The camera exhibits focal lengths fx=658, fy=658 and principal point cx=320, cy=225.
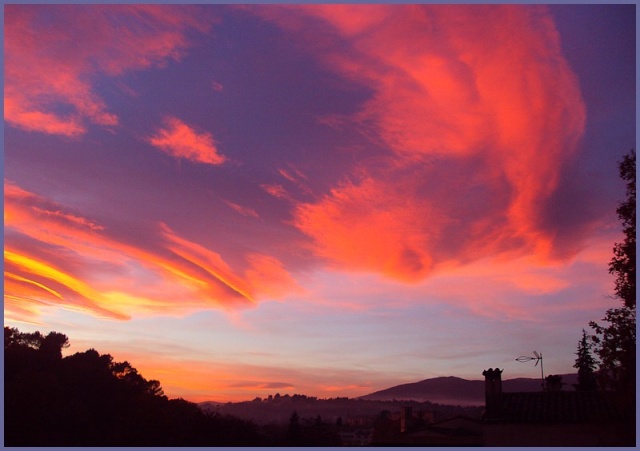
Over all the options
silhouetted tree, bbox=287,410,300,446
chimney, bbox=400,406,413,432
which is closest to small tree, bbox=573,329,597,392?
chimney, bbox=400,406,413,432

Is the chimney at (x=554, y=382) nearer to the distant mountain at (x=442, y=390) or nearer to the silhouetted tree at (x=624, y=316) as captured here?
the distant mountain at (x=442, y=390)

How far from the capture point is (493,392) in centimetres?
1997

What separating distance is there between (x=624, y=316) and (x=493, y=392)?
676 centimetres

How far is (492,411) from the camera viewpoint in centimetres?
1933

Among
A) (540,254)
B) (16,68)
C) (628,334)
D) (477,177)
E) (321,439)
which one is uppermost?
(16,68)

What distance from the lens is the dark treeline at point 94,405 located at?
25.6 metres

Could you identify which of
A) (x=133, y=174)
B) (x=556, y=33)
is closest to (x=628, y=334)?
(x=556, y=33)

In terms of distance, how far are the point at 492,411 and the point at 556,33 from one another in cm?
1071

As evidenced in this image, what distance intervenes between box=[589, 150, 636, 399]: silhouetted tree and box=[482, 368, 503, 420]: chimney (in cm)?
567

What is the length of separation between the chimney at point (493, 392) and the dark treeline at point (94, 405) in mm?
9189

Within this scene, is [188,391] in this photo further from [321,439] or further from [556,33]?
[556,33]

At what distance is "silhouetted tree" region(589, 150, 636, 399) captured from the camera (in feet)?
44.7

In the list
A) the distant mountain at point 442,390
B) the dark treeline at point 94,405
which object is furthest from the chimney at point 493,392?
the dark treeline at point 94,405

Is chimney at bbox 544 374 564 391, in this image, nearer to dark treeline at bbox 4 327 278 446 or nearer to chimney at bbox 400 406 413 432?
chimney at bbox 400 406 413 432
